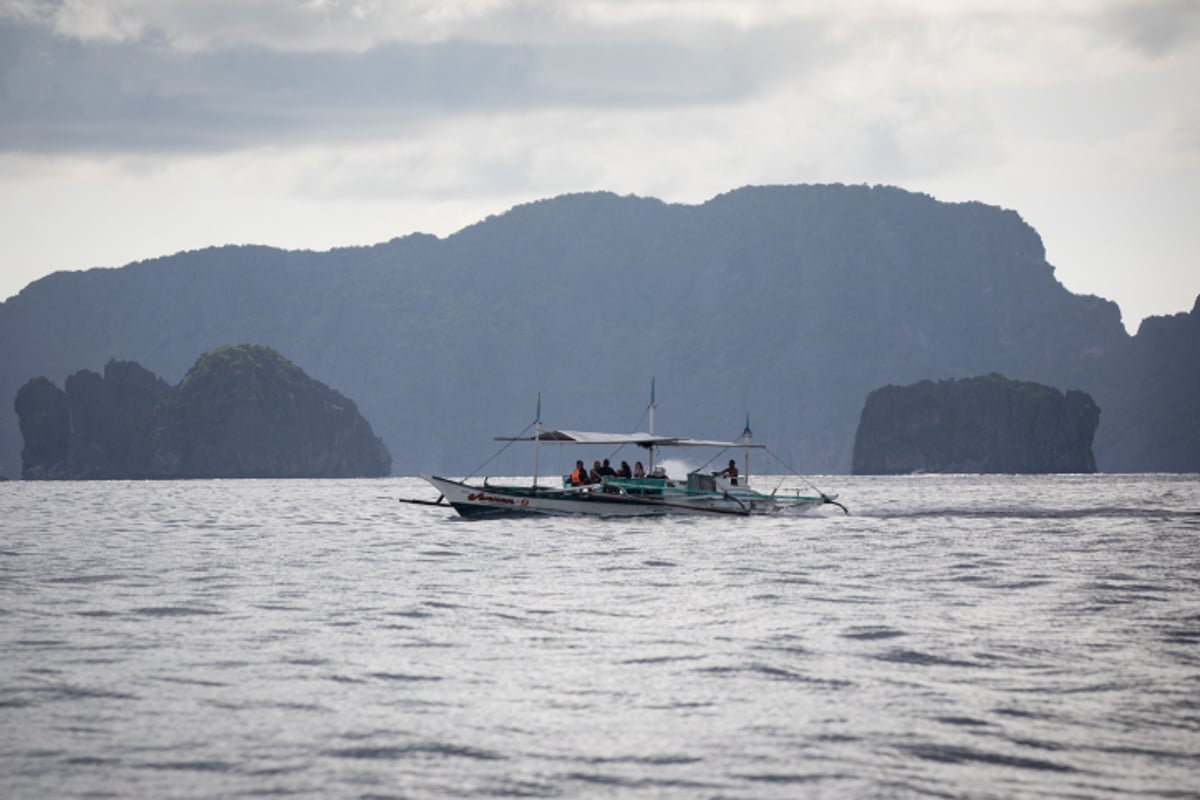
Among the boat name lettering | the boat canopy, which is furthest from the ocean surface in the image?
the boat name lettering

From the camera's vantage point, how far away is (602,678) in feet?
73.3

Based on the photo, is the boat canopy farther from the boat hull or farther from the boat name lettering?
the boat name lettering

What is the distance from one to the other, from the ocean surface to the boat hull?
22982 millimetres

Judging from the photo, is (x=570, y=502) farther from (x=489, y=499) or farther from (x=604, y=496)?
(x=489, y=499)

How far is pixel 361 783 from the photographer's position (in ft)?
51.3

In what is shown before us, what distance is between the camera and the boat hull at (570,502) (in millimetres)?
70812

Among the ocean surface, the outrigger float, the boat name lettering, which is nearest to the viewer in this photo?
the ocean surface

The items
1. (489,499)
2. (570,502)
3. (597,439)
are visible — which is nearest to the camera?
(570,502)

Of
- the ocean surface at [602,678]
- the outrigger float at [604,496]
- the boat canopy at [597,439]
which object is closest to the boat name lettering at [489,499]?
the outrigger float at [604,496]

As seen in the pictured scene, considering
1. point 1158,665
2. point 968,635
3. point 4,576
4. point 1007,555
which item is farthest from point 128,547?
→ point 1158,665

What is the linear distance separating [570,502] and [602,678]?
48.6m

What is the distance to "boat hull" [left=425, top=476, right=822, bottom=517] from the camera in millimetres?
70812

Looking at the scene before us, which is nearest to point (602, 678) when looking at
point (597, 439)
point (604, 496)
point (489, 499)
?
point (604, 496)

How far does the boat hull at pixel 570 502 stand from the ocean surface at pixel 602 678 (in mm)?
22982
